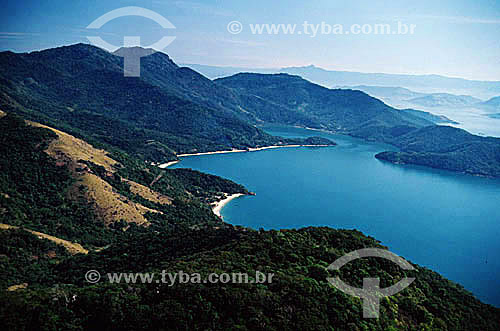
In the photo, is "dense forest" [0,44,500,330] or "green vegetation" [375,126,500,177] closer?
"dense forest" [0,44,500,330]

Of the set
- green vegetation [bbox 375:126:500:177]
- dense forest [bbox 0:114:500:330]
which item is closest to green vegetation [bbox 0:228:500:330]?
dense forest [bbox 0:114:500:330]

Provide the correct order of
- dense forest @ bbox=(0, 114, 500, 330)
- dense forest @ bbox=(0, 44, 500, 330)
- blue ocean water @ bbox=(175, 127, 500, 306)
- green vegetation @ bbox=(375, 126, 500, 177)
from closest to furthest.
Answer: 1. dense forest @ bbox=(0, 114, 500, 330)
2. dense forest @ bbox=(0, 44, 500, 330)
3. blue ocean water @ bbox=(175, 127, 500, 306)
4. green vegetation @ bbox=(375, 126, 500, 177)

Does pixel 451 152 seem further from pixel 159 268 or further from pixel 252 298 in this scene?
pixel 252 298

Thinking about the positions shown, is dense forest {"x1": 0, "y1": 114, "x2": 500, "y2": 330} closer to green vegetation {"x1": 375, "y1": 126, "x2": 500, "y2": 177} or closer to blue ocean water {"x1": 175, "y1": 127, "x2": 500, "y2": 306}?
blue ocean water {"x1": 175, "y1": 127, "x2": 500, "y2": 306}

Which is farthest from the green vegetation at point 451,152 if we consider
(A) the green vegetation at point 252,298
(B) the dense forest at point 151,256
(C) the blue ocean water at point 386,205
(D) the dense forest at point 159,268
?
(A) the green vegetation at point 252,298

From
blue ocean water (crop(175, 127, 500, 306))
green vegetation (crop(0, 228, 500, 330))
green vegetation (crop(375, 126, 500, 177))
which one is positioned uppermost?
green vegetation (crop(375, 126, 500, 177))

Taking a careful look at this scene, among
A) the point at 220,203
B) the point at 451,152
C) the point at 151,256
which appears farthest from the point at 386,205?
the point at 451,152

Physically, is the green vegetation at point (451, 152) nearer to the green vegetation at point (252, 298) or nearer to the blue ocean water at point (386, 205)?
the blue ocean water at point (386, 205)

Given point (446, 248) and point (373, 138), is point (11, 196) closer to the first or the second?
point (446, 248)

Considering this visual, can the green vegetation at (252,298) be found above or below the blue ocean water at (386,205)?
above

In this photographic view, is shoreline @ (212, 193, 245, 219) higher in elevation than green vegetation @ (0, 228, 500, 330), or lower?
lower
